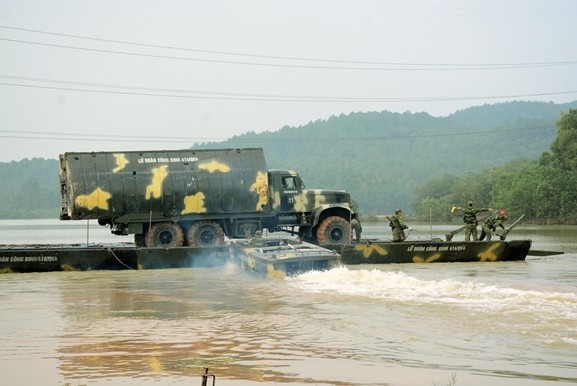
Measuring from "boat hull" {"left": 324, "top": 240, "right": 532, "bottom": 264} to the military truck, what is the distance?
7.40 feet

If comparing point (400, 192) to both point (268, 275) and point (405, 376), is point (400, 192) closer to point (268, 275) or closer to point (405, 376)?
point (268, 275)

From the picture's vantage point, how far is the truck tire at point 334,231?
101 ft

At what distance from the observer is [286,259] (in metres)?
22.8

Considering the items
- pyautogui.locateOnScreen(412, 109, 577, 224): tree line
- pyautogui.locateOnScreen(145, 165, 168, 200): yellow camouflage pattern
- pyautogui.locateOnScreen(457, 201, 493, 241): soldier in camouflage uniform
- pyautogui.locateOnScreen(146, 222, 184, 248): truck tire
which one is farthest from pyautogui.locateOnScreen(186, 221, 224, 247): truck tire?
pyautogui.locateOnScreen(412, 109, 577, 224): tree line

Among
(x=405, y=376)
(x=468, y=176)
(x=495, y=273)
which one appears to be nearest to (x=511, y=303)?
(x=405, y=376)

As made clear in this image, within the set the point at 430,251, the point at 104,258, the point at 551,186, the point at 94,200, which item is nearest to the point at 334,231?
the point at 430,251

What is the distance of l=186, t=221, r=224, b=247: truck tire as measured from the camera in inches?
1189

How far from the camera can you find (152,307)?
18.6 meters

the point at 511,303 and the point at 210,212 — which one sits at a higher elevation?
the point at 210,212

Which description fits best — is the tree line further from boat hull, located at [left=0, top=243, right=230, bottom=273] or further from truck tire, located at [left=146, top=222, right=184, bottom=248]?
boat hull, located at [left=0, top=243, right=230, bottom=273]

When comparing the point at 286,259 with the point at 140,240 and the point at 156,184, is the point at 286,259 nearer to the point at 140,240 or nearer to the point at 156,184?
the point at 156,184

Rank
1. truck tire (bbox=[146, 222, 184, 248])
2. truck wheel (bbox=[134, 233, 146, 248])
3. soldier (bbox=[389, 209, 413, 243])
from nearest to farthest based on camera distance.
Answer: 1. truck tire (bbox=[146, 222, 184, 248])
2. soldier (bbox=[389, 209, 413, 243])
3. truck wheel (bbox=[134, 233, 146, 248])

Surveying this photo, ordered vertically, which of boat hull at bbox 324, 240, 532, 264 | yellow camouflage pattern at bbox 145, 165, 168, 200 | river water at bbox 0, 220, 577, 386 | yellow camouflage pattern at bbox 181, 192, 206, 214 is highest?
yellow camouflage pattern at bbox 145, 165, 168, 200

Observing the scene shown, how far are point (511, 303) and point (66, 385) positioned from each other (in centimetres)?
960
